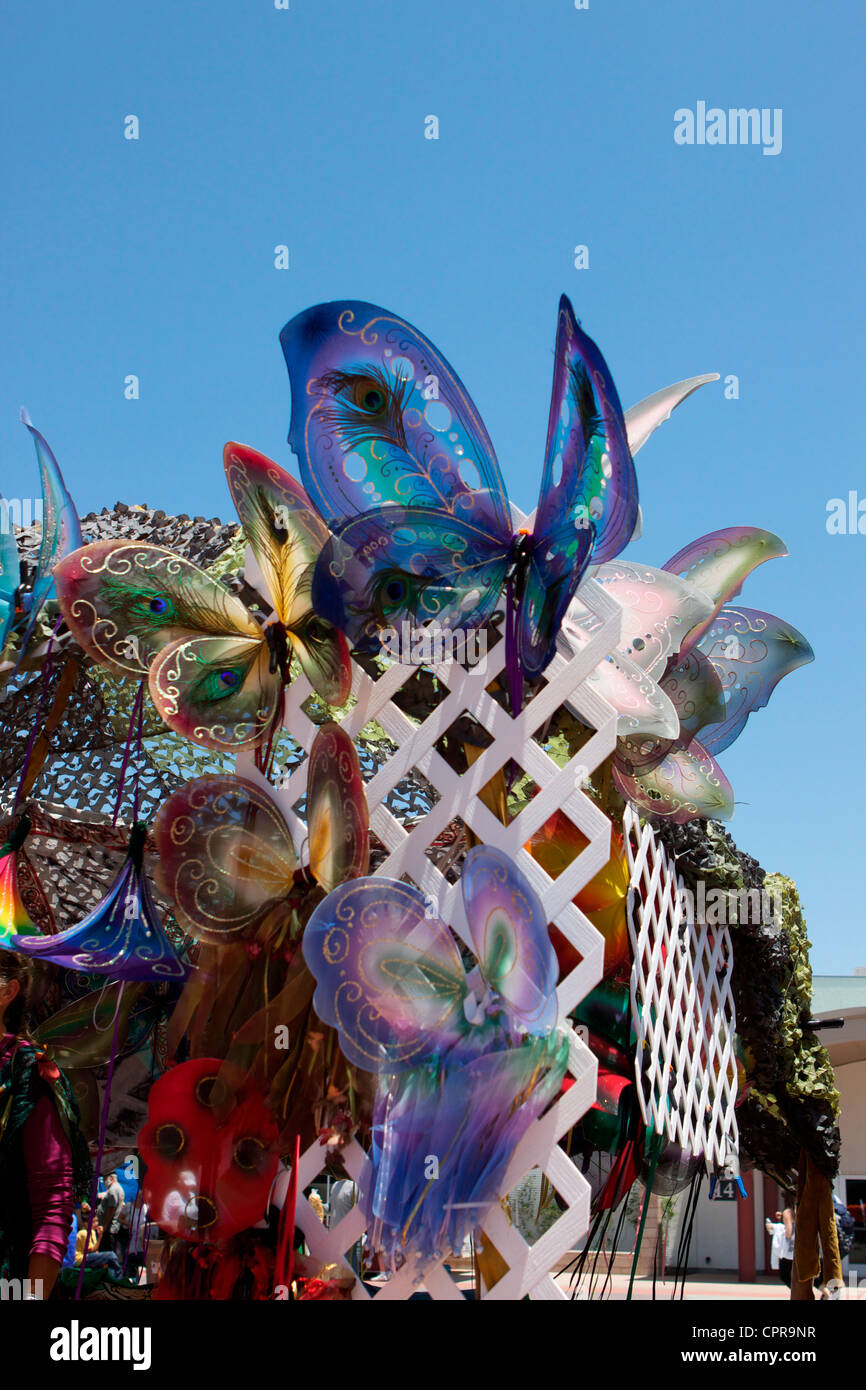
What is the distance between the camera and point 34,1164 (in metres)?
3.02

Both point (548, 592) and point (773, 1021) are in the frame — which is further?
point (773, 1021)

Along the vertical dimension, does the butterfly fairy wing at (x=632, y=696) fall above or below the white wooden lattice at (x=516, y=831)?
above

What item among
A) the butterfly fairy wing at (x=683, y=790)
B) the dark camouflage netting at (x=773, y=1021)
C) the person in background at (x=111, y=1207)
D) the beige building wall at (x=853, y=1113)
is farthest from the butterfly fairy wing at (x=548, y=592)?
the beige building wall at (x=853, y=1113)

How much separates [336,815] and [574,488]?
3.27 feet

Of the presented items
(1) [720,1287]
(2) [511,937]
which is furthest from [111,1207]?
(1) [720,1287]

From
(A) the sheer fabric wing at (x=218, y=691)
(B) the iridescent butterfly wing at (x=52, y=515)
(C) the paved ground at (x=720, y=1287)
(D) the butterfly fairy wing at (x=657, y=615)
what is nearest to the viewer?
(A) the sheer fabric wing at (x=218, y=691)

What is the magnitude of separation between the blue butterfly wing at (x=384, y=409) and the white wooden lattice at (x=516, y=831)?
0.26m

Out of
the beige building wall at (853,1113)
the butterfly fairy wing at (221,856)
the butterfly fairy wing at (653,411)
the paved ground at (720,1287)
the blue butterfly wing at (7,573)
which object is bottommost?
the paved ground at (720,1287)

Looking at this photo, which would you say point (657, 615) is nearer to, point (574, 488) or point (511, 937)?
point (574, 488)

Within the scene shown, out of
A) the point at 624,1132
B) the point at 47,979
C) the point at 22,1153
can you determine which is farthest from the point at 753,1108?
the point at 22,1153

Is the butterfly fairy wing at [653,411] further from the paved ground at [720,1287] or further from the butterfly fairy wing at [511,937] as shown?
the paved ground at [720,1287]

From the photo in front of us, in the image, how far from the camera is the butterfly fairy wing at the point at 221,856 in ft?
9.97
